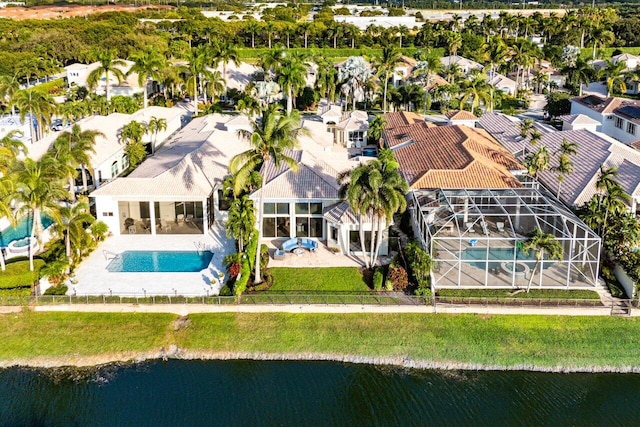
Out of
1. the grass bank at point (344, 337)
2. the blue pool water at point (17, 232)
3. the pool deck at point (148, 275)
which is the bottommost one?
the grass bank at point (344, 337)

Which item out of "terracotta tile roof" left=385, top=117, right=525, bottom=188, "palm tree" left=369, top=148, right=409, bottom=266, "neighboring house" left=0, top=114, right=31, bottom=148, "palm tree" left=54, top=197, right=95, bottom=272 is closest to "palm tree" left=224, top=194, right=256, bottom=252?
"palm tree" left=369, top=148, right=409, bottom=266

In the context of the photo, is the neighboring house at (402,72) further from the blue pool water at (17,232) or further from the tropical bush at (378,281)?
the blue pool water at (17,232)

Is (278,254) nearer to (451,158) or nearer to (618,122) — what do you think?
(451,158)

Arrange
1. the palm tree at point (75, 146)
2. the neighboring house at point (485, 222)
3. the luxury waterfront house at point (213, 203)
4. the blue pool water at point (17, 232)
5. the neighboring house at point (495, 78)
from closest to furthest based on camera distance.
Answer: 1. the neighboring house at point (485, 222)
2. the luxury waterfront house at point (213, 203)
3. the blue pool water at point (17, 232)
4. the palm tree at point (75, 146)
5. the neighboring house at point (495, 78)

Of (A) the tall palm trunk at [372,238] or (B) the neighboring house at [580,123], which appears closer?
(A) the tall palm trunk at [372,238]

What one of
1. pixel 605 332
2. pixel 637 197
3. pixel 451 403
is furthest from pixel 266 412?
pixel 637 197

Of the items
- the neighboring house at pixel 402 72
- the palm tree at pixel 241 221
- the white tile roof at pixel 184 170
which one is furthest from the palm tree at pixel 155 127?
the neighboring house at pixel 402 72

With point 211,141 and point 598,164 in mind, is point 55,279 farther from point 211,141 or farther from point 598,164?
point 598,164
